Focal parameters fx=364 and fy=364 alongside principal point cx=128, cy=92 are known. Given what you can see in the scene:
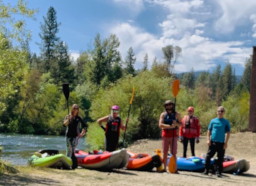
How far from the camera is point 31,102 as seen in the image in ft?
151

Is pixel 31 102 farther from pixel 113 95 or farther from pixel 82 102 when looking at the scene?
pixel 113 95

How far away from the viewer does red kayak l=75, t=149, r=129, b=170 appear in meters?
8.41

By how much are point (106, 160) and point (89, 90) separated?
4500 cm

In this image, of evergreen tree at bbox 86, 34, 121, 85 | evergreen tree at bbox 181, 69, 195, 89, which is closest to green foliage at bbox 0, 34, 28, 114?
evergreen tree at bbox 86, 34, 121, 85

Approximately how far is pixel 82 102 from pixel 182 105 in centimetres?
2526

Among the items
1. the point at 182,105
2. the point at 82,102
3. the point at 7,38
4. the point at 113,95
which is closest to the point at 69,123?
the point at 7,38

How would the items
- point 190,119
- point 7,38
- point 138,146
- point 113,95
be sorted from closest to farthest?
point 7,38
point 190,119
point 138,146
point 113,95

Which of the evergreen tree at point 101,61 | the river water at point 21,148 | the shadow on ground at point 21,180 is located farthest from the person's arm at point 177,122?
the evergreen tree at point 101,61

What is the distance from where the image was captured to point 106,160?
8430 millimetres

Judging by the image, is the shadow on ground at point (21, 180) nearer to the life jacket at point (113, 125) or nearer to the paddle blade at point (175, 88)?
the life jacket at point (113, 125)

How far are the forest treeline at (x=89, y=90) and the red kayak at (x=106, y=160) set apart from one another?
230 centimetres

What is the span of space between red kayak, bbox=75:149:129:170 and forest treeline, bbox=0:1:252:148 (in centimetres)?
230

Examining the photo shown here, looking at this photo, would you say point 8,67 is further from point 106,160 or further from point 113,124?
point 106,160

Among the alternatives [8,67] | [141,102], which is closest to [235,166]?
[8,67]
